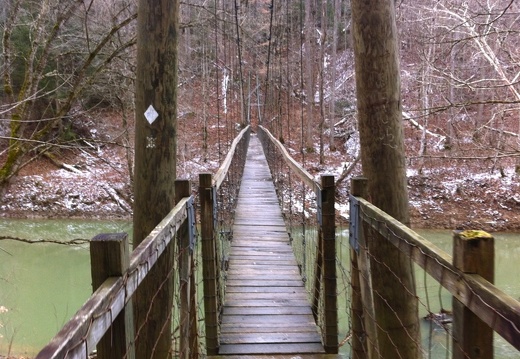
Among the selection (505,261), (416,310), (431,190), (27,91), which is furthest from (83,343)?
(431,190)

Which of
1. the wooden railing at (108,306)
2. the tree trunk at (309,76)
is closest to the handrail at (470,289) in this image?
the wooden railing at (108,306)

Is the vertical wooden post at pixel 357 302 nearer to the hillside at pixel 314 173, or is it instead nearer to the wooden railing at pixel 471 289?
the wooden railing at pixel 471 289

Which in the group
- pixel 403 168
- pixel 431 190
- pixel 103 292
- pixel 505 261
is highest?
pixel 403 168

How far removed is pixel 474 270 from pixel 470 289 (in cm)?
5

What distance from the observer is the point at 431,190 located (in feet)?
50.6

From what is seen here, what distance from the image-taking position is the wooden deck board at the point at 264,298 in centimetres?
272

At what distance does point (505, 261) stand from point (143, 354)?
1038cm

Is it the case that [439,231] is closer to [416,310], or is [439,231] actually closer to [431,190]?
[431,190]

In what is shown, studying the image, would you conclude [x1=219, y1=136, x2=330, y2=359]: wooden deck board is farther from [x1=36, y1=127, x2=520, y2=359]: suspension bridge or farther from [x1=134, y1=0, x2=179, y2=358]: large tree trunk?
[x1=134, y1=0, x2=179, y2=358]: large tree trunk

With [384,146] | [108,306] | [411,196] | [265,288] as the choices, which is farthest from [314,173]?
[108,306]

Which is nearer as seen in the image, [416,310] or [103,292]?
[103,292]

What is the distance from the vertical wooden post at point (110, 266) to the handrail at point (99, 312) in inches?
1.1

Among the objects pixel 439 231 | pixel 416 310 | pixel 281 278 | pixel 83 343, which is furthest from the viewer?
pixel 439 231

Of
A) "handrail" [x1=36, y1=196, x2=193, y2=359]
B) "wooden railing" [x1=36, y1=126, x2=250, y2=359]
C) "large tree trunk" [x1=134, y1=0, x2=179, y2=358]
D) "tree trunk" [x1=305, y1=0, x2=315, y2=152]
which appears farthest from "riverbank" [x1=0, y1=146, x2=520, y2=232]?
"handrail" [x1=36, y1=196, x2=193, y2=359]
